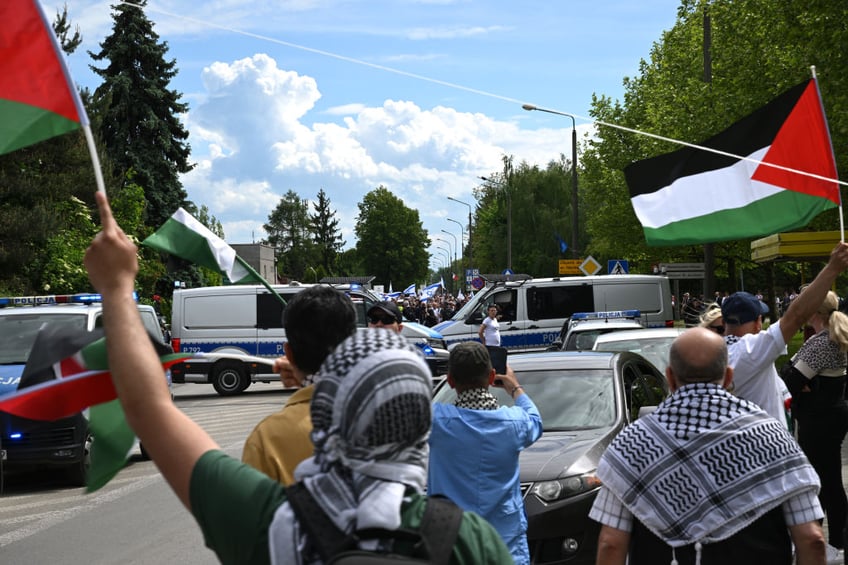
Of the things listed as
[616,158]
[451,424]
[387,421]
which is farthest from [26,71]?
[616,158]

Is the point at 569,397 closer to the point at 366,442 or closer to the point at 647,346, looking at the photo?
the point at 647,346

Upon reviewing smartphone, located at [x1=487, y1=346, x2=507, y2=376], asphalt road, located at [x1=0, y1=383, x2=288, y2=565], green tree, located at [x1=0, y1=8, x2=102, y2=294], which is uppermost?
green tree, located at [x1=0, y1=8, x2=102, y2=294]

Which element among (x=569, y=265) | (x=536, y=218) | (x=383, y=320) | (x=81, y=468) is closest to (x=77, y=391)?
(x=383, y=320)

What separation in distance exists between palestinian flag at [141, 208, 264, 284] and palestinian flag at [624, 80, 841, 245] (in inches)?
119

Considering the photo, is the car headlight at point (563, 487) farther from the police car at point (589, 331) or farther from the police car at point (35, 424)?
the police car at point (589, 331)

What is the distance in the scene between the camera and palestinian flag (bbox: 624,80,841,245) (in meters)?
6.25

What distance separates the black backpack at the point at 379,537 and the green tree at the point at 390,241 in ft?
434

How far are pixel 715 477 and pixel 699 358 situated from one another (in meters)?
0.37

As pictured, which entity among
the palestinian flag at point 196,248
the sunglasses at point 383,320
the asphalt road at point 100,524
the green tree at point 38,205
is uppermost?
the green tree at point 38,205

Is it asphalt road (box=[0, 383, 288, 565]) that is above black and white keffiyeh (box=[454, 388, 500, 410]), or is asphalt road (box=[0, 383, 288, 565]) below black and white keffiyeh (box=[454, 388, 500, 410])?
below

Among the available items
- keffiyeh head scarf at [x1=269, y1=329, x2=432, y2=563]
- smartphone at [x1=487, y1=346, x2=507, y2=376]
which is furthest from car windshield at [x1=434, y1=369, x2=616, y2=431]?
keffiyeh head scarf at [x1=269, y1=329, x2=432, y2=563]

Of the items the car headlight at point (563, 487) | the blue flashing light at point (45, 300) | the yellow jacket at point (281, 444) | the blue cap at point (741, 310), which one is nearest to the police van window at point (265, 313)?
the blue flashing light at point (45, 300)

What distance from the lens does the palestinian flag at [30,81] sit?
3.02 m

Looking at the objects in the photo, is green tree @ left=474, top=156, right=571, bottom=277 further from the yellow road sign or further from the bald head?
the bald head
